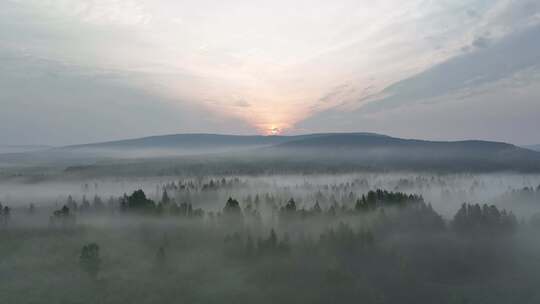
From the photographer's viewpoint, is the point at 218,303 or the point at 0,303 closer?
the point at 0,303

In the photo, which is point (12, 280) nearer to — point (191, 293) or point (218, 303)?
point (191, 293)

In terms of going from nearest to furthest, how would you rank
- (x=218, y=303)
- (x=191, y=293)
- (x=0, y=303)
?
(x=0, y=303), (x=218, y=303), (x=191, y=293)

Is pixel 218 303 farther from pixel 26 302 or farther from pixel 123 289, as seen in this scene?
pixel 26 302

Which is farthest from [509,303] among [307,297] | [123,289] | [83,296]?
[83,296]

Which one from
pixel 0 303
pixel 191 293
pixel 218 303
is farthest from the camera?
pixel 191 293

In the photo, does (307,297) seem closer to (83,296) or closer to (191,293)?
(191,293)

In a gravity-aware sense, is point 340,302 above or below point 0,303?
below

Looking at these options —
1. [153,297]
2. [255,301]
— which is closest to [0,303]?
[153,297]

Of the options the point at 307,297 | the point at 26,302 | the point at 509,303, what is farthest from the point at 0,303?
the point at 509,303
